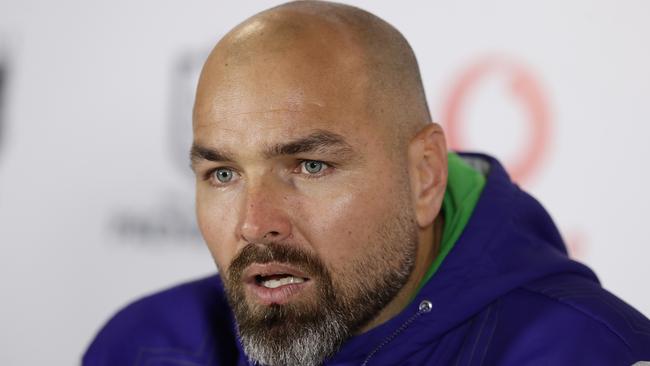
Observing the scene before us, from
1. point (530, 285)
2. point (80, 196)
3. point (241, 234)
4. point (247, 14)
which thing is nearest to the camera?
point (241, 234)

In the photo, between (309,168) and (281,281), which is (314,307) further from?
(309,168)

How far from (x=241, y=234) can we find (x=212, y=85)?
0.76ft

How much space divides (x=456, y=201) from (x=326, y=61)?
Answer: 1.20ft

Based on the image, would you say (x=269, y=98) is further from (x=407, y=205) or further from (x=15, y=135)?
Answer: (x=15, y=135)

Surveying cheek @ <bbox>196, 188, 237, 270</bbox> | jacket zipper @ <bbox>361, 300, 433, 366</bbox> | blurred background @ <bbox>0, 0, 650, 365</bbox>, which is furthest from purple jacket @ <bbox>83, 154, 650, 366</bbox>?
blurred background @ <bbox>0, 0, 650, 365</bbox>

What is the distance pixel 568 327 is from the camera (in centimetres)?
132

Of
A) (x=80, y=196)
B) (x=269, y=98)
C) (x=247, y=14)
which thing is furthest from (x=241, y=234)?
(x=80, y=196)

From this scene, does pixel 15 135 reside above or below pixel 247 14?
below

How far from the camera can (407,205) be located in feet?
4.64

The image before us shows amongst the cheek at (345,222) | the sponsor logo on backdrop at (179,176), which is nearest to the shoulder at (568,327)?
the cheek at (345,222)

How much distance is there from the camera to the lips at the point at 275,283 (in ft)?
4.19

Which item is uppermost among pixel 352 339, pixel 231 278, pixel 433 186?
pixel 433 186

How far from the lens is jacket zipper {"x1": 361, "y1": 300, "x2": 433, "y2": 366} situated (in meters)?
1.39

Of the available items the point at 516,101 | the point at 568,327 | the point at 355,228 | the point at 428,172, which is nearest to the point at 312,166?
the point at 355,228
